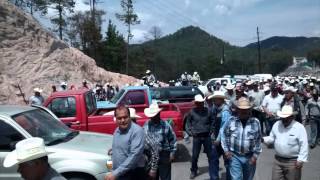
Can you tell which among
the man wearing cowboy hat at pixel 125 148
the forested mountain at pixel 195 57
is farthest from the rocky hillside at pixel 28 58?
the forested mountain at pixel 195 57

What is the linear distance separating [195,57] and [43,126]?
107531 mm

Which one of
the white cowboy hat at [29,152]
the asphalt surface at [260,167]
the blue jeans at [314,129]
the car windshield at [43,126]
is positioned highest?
the white cowboy hat at [29,152]

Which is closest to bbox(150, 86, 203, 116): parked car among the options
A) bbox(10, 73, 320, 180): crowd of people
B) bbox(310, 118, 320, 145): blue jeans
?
bbox(310, 118, 320, 145): blue jeans

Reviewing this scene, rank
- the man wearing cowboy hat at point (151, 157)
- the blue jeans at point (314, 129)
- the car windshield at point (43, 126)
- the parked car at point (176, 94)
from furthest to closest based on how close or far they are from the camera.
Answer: the parked car at point (176, 94), the blue jeans at point (314, 129), the car windshield at point (43, 126), the man wearing cowboy hat at point (151, 157)

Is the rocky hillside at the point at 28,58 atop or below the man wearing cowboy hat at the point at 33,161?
atop

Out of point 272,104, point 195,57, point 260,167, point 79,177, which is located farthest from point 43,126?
point 195,57

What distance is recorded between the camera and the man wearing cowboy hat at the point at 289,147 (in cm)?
699

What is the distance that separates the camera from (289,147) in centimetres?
704

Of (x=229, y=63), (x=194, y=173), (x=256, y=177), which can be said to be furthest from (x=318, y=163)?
(x=229, y=63)

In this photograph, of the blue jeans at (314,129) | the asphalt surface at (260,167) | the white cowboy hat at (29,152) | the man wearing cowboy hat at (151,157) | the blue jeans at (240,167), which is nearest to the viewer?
the white cowboy hat at (29,152)

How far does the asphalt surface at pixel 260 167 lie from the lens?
10586 millimetres

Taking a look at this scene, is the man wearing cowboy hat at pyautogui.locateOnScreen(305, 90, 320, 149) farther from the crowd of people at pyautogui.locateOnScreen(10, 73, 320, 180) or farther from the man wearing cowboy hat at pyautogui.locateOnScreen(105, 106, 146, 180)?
the man wearing cowboy hat at pyautogui.locateOnScreen(105, 106, 146, 180)

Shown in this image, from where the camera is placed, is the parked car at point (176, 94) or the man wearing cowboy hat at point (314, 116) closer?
the man wearing cowboy hat at point (314, 116)

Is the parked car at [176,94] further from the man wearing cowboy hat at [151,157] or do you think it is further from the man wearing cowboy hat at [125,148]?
the man wearing cowboy hat at [125,148]
